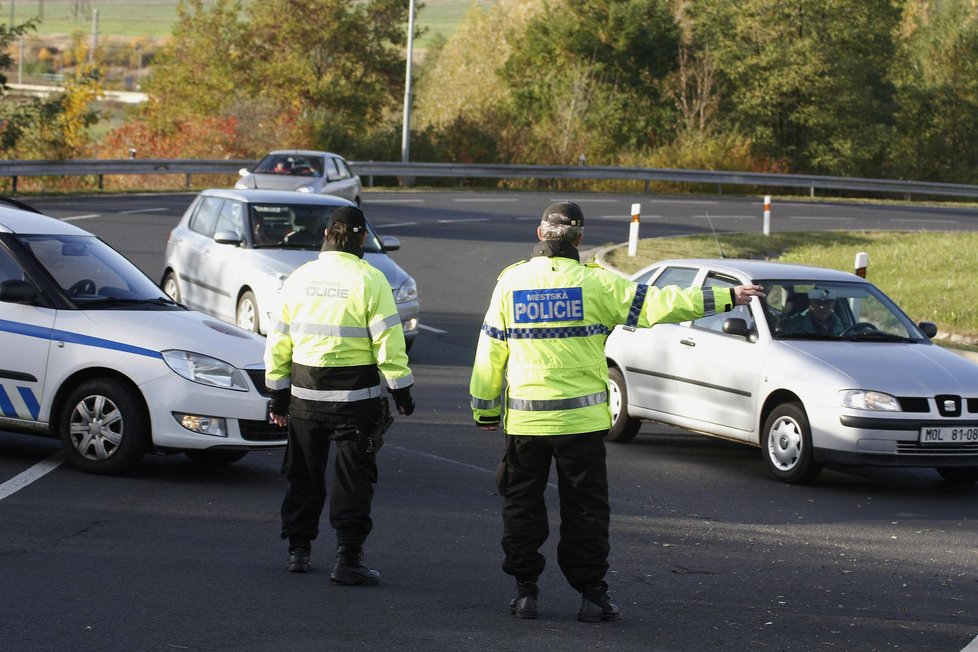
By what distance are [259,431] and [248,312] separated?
5574 millimetres

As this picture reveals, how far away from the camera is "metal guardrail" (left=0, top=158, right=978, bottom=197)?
107 feet

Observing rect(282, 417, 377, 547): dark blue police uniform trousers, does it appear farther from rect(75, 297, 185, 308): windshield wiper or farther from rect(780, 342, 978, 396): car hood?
rect(780, 342, 978, 396): car hood

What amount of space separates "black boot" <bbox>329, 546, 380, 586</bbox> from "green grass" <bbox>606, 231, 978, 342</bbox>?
1151 centimetres

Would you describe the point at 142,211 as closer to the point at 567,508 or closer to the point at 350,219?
the point at 350,219

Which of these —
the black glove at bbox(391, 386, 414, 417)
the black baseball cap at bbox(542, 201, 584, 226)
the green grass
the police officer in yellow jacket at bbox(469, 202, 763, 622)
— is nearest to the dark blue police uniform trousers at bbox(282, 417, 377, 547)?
the black glove at bbox(391, 386, 414, 417)

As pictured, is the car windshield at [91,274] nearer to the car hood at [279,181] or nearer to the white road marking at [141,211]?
the car hood at [279,181]

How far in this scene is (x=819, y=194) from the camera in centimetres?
4859

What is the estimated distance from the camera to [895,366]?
9742 mm

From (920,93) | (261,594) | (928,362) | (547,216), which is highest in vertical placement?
(920,93)

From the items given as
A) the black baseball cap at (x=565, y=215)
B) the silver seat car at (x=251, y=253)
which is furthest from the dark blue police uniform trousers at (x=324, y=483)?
the silver seat car at (x=251, y=253)

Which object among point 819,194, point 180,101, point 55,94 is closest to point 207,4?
point 180,101

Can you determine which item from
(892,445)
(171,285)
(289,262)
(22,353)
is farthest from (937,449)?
(171,285)

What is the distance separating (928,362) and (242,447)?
4.78 m

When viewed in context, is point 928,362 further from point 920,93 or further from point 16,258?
point 920,93
